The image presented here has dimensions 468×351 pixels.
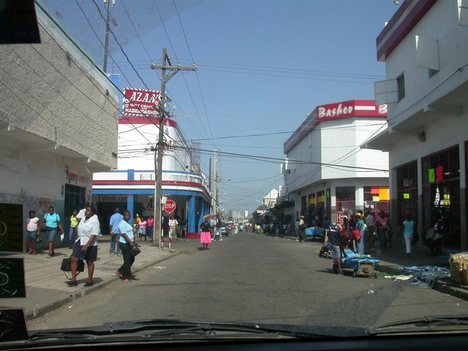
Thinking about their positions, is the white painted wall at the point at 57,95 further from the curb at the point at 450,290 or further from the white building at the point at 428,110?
the white building at the point at 428,110

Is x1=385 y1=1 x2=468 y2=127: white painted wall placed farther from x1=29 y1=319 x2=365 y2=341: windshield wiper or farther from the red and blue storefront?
the red and blue storefront

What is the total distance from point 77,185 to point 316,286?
51.8 feet

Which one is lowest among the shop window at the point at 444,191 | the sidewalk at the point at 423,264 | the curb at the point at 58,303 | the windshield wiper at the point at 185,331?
the curb at the point at 58,303

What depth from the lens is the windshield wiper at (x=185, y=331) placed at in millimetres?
3666

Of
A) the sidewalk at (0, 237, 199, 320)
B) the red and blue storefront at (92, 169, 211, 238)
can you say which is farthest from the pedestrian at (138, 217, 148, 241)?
the sidewalk at (0, 237, 199, 320)

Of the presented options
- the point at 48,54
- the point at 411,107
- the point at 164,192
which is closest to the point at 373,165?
the point at 164,192

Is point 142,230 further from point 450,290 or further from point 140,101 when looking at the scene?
point 450,290

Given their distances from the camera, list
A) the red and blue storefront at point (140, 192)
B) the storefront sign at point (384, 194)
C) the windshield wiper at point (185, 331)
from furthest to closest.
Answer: the red and blue storefront at point (140, 192), the storefront sign at point (384, 194), the windshield wiper at point (185, 331)

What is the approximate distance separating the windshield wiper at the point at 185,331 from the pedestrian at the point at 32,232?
1391cm

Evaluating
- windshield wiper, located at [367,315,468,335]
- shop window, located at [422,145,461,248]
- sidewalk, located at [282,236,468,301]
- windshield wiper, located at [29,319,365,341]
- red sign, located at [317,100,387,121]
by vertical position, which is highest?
red sign, located at [317,100,387,121]

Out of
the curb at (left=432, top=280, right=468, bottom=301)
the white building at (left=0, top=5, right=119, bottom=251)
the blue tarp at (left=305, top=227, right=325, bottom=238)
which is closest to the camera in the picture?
the curb at (left=432, top=280, right=468, bottom=301)

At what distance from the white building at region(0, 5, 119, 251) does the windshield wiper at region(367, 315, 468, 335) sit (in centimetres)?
1066

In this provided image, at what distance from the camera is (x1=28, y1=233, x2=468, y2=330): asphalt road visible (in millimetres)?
8172

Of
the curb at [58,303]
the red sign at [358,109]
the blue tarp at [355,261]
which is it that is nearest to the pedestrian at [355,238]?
the blue tarp at [355,261]
